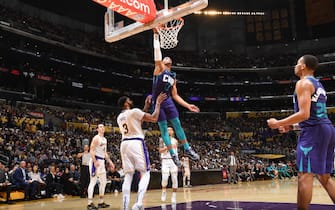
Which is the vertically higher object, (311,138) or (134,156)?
(311,138)

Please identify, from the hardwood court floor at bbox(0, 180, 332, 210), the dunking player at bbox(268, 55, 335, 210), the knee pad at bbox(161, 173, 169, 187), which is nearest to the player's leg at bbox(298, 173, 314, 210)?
the dunking player at bbox(268, 55, 335, 210)

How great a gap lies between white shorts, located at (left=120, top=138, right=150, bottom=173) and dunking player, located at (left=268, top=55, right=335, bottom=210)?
8.95ft

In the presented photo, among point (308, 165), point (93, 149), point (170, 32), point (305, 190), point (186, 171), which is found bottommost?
point (186, 171)

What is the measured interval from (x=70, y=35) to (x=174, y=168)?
25453mm

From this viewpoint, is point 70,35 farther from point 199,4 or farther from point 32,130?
point 199,4

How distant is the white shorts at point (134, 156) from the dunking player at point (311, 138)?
273cm

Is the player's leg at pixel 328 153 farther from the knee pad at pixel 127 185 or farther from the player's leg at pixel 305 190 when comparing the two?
the knee pad at pixel 127 185

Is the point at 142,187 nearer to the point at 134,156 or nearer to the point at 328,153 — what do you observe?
the point at 134,156

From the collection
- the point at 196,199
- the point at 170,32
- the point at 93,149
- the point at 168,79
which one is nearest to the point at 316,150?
the point at 168,79

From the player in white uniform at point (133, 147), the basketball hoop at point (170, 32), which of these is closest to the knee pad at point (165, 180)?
the basketball hoop at point (170, 32)

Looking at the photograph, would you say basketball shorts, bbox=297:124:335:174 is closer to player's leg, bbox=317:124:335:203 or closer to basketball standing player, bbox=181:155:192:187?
player's leg, bbox=317:124:335:203

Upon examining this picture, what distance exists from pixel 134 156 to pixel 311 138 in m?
A: 3.18

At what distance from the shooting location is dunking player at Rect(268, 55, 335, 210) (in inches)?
166

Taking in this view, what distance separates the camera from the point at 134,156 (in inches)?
251
